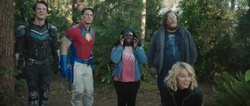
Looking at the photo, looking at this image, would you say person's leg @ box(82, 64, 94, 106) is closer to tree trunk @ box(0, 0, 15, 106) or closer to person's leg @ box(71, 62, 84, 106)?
person's leg @ box(71, 62, 84, 106)

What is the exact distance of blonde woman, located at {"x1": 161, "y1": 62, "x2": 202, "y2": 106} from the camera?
3232 millimetres

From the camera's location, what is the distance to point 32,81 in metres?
4.34

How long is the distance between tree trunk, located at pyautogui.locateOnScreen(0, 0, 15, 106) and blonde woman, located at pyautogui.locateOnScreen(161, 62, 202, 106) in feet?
8.66

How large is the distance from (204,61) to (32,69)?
704 centimetres

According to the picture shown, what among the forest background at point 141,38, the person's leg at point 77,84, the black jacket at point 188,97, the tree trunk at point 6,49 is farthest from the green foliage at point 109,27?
the black jacket at point 188,97

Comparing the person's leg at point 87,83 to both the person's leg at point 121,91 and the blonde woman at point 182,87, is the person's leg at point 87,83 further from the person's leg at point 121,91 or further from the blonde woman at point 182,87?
the blonde woman at point 182,87

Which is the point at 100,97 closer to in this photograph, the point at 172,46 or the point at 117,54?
the point at 117,54

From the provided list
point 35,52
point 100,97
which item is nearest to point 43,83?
point 35,52

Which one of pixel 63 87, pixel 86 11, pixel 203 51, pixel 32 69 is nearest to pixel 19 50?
pixel 32 69

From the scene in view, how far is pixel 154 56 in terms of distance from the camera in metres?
4.39

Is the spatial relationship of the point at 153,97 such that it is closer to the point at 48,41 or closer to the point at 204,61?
the point at 204,61

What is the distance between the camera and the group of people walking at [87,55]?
4.14 meters

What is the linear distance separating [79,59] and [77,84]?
463 mm

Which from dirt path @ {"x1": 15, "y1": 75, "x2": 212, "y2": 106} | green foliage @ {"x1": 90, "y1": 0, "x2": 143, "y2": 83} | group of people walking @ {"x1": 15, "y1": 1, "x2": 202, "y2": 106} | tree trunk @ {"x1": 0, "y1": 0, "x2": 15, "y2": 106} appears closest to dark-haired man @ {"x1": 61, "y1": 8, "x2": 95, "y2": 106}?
group of people walking @ {"x1": 15, "y1": 1, "x2": 202, "y2": 106}
